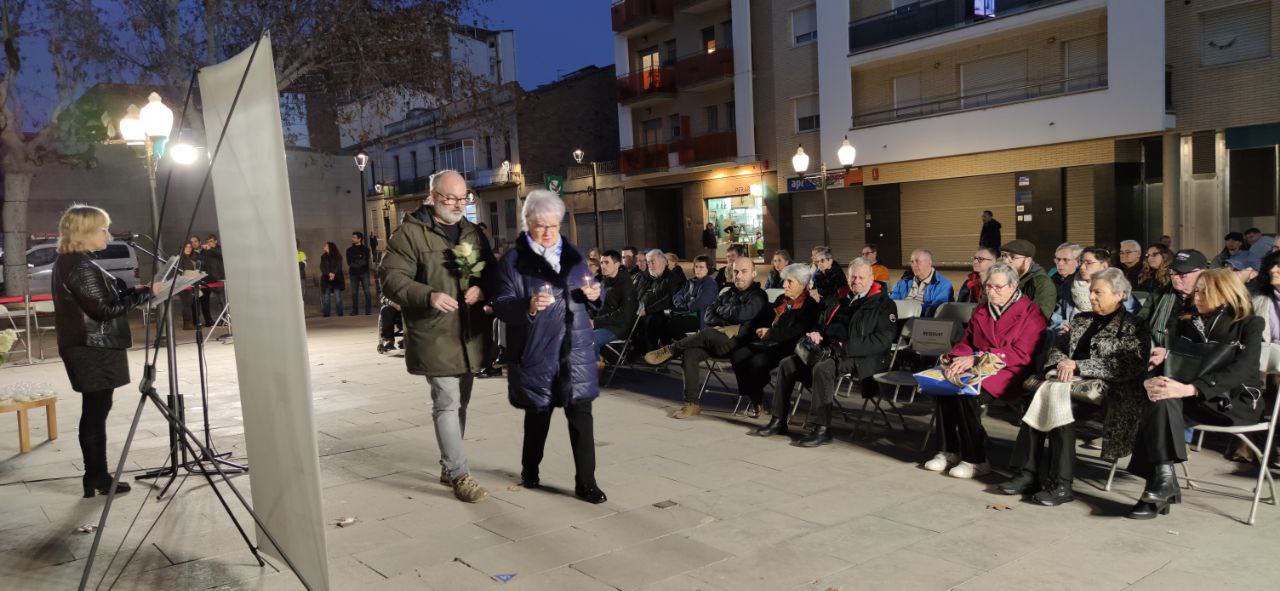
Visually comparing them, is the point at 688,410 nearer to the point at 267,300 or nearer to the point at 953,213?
the point at 267,300

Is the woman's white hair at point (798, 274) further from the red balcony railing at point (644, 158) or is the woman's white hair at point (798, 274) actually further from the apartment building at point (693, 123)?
the red balcony railing at point (644, 158)

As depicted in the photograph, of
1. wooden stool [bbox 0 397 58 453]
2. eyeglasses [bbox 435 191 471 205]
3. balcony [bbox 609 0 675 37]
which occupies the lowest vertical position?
wooden stool [bbox 0 397 58 453]

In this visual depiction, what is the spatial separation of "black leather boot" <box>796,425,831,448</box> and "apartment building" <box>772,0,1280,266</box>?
1709cm

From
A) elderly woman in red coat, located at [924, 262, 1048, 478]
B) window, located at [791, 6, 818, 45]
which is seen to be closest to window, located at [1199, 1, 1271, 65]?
window, located at [791, 6, 818, 45]

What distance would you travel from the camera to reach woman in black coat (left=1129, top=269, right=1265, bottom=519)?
4.69 meters

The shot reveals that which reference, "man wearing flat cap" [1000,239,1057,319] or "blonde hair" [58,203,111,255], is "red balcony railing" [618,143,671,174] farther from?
"blonde hair" [58,203,111,255]

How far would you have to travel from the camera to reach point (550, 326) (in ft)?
16.5

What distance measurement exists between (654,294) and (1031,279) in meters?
4.35

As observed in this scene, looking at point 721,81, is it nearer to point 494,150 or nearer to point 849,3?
point 849,3

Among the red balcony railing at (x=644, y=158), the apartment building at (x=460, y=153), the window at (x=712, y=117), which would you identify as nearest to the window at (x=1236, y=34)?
the window at (x=712, y=117)

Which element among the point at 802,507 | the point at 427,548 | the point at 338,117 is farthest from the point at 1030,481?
the point at 338,117

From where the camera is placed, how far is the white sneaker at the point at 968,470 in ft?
17.9

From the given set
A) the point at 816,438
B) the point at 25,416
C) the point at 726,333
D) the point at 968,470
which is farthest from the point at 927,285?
the point at 25,416

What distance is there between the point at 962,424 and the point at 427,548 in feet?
11.0
